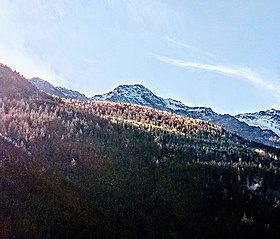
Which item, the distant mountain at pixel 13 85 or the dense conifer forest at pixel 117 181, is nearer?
the dense conifer forest at pixel 117 181

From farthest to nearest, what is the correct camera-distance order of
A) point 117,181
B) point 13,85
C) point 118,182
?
point 13,85 → point 117,181 → point 118,182

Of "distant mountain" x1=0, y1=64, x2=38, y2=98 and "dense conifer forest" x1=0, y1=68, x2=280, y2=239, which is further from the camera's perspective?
"distant mountain" x1=0, y1=64, x2=38, y2=98

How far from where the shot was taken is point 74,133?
420ft

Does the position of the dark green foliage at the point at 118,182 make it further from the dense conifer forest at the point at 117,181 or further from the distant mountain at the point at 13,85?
the distant mountain at the point at 13,85

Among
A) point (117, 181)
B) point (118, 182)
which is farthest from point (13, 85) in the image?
point (118, 182)

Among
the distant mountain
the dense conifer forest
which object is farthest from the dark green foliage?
the distant mountain

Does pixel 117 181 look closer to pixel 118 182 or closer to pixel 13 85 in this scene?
pixel 118 182

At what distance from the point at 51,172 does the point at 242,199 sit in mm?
41787

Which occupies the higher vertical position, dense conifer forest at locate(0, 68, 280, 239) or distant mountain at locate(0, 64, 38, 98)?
distant mountain at locate(0, 64, 38, 98)

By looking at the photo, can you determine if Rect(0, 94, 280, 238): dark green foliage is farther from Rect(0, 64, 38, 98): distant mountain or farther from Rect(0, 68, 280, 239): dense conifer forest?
Rect(0, 64, 38, 98): distant mountain

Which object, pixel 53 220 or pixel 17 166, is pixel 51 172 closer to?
pixel 17 166

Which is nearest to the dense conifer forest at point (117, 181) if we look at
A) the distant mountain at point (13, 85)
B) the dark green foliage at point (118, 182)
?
the dark green foliage at point (118, 182)

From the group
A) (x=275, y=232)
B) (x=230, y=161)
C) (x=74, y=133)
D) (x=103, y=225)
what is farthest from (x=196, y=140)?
(x=103, y=225)

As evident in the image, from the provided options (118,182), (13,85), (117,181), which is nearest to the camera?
(118,182)
